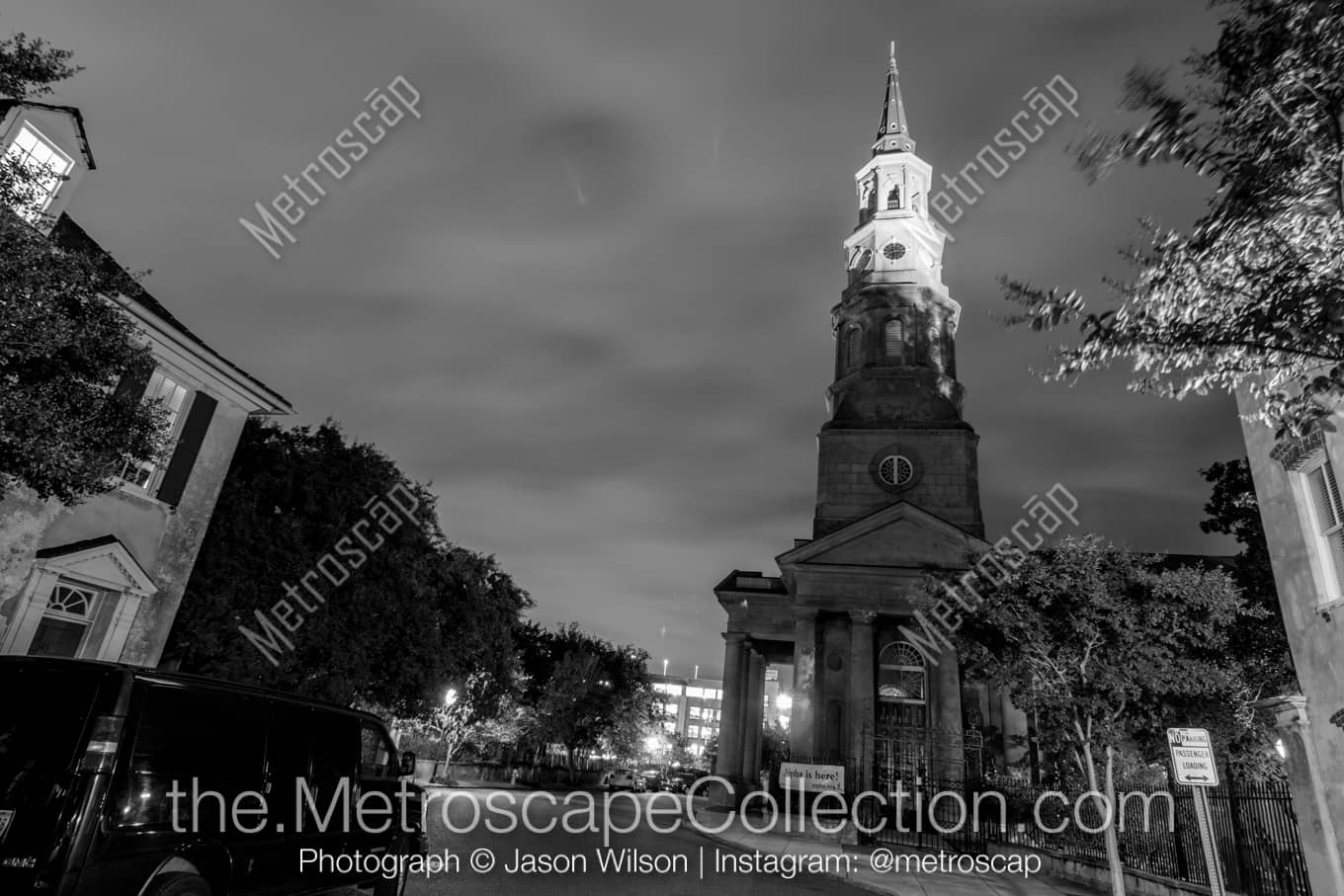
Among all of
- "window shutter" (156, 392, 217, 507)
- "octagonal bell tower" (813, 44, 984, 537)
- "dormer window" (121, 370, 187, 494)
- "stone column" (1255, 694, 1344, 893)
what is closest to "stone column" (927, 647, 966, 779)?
"octagonal bell tower" (813, 44, 984, 537)

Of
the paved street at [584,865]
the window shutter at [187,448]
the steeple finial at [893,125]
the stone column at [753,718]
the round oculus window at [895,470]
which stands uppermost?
the steeple finial at [893,125]

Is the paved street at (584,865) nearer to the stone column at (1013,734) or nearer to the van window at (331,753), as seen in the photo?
the van window at (331,753)

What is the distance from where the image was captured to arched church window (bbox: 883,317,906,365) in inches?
1570

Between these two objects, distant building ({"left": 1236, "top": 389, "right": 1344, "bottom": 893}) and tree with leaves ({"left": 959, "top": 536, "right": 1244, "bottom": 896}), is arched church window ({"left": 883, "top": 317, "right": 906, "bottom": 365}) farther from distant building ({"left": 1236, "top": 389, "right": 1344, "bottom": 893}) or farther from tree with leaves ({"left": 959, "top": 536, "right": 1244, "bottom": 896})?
distant building ({"left": 1236, "top": 389, "right": 1344, "bottom": 893})

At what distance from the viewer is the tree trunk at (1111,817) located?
11.4 meters

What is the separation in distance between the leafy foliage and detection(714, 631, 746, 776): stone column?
15.7 m

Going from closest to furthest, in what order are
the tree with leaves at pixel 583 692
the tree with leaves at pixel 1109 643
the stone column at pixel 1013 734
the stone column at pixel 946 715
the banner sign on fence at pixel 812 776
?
the tree with leaves at pixel 1109 643 → the banner sign on fence at pixel 812 776 → the stone column at pixel 946 715 → the stone column at pixel 1013 734 → the tree with leaves at pixel 583 692

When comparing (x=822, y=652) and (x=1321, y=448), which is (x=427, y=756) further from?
(x=1321, y=448)

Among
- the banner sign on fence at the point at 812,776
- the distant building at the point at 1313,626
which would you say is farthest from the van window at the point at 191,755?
the banner sign on fence at the point at 812,776

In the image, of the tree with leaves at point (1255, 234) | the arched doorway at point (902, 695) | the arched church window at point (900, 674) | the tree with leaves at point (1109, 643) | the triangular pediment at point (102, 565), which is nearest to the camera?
the tree with leaves at point (1255, 234)

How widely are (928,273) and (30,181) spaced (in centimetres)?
4204

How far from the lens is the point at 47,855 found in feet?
15.6

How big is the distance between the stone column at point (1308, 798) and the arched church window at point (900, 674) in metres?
21.3

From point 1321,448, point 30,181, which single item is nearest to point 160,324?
point 30,181
